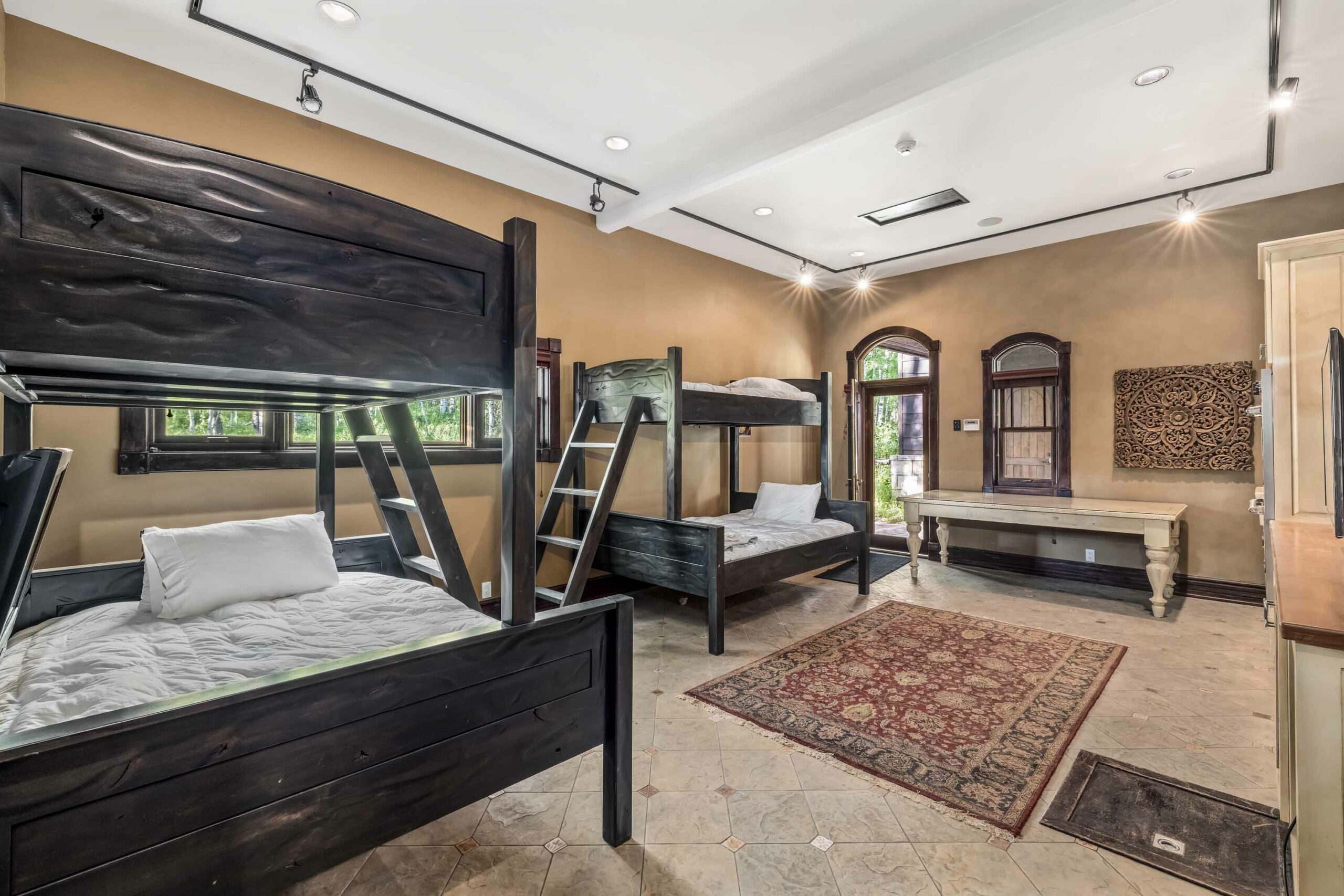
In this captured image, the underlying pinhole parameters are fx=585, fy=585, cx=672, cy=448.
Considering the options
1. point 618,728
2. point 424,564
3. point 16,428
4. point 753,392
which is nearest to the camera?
point 618,728

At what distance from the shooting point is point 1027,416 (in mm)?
5555

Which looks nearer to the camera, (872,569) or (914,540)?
(914,540)

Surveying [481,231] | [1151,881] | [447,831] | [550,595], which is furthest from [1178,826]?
[481,231]

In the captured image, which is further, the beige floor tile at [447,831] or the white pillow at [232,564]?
the white pillow at [232,564]

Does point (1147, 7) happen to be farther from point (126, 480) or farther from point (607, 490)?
point (126, 480)

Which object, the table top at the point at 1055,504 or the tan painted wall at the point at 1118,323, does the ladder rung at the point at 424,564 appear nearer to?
the table top at the point at 1055,504

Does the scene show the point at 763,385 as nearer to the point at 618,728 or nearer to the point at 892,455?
the point at 892,455

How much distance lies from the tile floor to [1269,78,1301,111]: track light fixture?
2979 millimetres

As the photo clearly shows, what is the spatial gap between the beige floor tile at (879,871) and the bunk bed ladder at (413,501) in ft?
4.95

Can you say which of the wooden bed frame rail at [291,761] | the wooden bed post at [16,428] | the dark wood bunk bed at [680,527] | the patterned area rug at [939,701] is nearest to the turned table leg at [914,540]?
the dark wood bunk bed at [680,527]

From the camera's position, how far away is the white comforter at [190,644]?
1.39 m

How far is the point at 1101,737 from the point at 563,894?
7.59ft

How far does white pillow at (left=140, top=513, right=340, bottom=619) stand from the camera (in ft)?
6.91

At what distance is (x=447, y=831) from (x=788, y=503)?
3.71 meters
